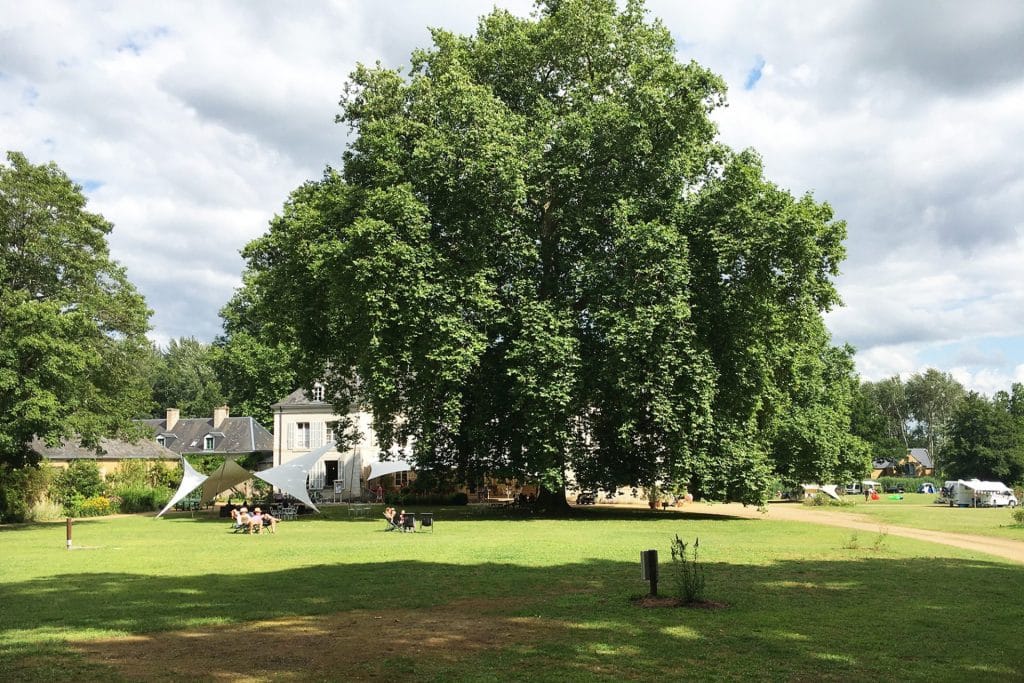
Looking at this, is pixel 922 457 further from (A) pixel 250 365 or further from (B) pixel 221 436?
(B) pixel 221 436

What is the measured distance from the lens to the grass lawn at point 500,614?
8.47m

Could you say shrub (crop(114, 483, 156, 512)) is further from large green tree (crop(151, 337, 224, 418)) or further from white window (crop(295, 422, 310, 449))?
large green tree (crop(151, 337, 224, 418))

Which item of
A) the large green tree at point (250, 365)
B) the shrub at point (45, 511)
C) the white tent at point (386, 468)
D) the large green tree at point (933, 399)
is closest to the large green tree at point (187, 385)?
the large green tree at point (250, 365)

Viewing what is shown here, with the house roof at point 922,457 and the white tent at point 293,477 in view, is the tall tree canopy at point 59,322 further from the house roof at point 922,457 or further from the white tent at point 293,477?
the house roof at point 922,457

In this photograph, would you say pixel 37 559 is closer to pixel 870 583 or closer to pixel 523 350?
pixel 523 350

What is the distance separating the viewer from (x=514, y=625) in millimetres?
10664

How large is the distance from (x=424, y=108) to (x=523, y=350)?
10665 mm

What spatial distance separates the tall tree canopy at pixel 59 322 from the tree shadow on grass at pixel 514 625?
17.1 m

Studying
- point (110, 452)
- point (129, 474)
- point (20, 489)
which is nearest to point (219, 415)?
point (110, 452)

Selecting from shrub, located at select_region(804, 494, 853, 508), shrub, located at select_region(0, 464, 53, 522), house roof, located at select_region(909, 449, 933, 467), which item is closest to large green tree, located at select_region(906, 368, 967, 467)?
house roof, located at select_region(909, 449, 933, 467)

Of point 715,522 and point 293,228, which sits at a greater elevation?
point 293,228

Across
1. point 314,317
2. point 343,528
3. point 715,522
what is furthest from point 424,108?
point 715,522

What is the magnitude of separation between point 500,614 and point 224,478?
32.3m

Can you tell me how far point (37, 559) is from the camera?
63.8 ft
